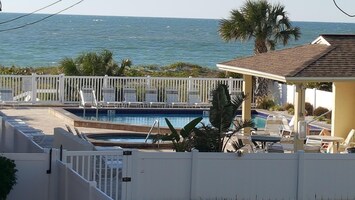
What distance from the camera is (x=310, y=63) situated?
19.8 metres

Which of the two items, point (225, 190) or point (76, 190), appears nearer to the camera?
point (76, 190)

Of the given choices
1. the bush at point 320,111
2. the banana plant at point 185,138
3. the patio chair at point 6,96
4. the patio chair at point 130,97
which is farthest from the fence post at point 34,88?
the banana plant at point 185,138

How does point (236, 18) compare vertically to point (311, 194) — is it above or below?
above

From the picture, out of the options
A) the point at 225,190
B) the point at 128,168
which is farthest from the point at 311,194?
the point at 128,168

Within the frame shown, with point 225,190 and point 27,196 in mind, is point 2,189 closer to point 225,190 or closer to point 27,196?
point 27,196

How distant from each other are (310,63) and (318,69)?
0.33 m

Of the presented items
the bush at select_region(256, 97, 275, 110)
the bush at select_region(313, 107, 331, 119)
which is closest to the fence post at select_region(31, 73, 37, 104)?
the bush at select_region(256, 97, 275, 110)

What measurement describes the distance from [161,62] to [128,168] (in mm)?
80443

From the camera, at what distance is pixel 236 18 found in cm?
3378

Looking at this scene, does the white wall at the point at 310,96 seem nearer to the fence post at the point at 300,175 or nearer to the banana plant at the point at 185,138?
the banana plant at the point at 185,138

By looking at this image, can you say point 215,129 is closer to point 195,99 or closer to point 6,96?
point 195,99

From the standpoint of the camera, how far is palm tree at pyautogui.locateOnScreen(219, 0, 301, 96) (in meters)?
33.3

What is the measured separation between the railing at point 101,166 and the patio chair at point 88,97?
14.9 meters

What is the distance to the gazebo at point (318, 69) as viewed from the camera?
19.3 m
